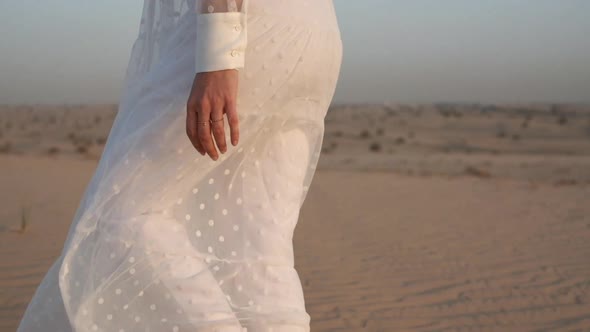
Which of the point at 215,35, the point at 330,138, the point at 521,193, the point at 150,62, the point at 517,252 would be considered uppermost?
the point at 215,35

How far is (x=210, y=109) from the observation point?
4.79 ft

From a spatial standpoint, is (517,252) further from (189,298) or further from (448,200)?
(189,298)

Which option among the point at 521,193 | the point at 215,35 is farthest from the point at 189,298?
the point at 521,193

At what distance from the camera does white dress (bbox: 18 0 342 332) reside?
4.99 feet

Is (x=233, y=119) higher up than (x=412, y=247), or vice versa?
(x=233, y=119)

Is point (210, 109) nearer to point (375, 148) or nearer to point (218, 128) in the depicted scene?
point (218, 128)

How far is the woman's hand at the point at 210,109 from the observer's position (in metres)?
1.46

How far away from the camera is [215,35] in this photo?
1479 millimetres

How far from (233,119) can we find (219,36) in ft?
0.58

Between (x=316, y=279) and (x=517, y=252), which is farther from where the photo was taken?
(x=517, y=252)

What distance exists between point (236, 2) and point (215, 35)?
0.10 m

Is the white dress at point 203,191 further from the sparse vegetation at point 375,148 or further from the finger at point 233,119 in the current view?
the sparse vegetation at point 375,148

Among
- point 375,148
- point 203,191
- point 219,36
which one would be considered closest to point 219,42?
point 219,36

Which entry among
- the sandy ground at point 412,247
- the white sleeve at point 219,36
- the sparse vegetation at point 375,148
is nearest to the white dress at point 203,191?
the white sleeve at point 219,36
